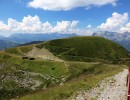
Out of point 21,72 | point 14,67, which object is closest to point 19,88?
point 21,72

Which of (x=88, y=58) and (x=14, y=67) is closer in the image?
(x=14, y=67)

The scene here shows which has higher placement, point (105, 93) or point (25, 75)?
point (105, 93)

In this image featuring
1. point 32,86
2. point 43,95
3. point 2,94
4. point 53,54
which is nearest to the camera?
point 43,95

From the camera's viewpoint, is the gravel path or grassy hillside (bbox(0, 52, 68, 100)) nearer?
the gravel path

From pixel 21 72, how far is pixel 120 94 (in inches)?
3012

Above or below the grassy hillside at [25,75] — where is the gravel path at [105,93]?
above

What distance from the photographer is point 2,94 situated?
3396 inches

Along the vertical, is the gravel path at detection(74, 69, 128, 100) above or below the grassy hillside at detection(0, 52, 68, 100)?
above

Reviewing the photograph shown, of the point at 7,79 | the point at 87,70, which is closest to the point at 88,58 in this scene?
the point at 87,70

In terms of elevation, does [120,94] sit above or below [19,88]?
above

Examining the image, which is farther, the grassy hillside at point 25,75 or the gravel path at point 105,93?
the grassy hillside at point 25,75

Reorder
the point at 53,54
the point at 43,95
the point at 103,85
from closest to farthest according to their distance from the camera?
the point at 43,95
the point at 103,85
the point at 53,54

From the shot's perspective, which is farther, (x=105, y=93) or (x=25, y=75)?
(x=25, y=75)

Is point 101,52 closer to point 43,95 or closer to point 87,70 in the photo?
point 87,70
